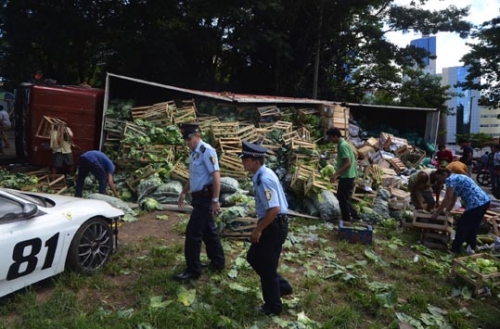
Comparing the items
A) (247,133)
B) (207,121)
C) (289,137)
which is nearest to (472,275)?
(289,137)

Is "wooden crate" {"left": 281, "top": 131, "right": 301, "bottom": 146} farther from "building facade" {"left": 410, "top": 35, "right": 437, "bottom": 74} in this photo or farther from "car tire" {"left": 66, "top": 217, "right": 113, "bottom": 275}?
"building facade" {"left": 410, "top": 35, "right": 437, "bottom": 74}

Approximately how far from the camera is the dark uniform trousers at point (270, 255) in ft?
12.8

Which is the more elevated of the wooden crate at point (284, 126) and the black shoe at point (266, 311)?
the wooden crate at point (284, 126)

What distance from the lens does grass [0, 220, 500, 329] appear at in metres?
4.01

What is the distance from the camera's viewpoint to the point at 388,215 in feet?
28.6

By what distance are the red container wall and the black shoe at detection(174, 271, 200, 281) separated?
7.30 meters

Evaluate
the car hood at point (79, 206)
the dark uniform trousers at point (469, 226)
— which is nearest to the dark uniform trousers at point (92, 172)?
the car hood at point (79, 206)

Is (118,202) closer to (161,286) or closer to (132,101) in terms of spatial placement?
(161,286)

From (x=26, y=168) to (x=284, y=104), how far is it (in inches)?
302

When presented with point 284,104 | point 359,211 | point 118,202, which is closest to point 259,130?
point 284,104

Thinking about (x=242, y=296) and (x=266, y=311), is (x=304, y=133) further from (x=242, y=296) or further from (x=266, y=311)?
(x=266, y=311)

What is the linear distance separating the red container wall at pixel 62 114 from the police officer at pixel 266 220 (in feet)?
26.9

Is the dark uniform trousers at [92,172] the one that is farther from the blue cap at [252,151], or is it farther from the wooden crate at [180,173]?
the blue cap at [252,151]

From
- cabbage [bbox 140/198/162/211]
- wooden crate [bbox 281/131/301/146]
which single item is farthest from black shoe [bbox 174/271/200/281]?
wooden crate [bbox 281/131/301/146]
